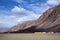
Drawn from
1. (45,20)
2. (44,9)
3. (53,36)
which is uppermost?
(44,9)

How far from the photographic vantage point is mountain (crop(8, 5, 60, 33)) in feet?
13.0

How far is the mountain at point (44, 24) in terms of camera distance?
3.95 meters

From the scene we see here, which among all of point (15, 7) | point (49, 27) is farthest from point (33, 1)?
point (49, 27)

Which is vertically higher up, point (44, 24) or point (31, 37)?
point (44, 24)

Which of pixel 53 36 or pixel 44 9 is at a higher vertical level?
pixel 44 9

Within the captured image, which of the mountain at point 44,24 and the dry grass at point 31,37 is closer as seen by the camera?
the dry grass at point 31,37

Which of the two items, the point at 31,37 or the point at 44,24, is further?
the point at 44,24

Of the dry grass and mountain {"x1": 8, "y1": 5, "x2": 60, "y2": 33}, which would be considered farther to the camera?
mountain {"x1": 8, "y1": 5, "x2": 60, "y2": 33}

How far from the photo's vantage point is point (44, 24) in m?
3.98

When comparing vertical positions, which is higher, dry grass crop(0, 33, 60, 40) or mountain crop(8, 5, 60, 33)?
mountain crop(8, 5, 60, 33)

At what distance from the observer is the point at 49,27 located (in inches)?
156

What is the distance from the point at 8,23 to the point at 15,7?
1.44ft

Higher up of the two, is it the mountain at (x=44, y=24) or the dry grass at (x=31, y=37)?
the mountain at (x=44, y=24)

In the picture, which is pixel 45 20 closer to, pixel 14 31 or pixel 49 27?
pixel 49 27
